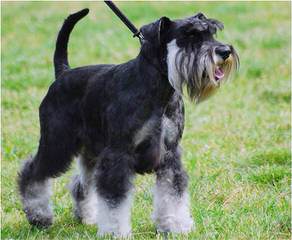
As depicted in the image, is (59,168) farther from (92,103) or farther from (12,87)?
(12,87)

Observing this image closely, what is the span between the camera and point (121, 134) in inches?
215

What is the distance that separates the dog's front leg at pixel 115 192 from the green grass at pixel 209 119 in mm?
290

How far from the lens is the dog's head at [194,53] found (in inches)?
204

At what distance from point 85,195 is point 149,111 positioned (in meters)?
1.31

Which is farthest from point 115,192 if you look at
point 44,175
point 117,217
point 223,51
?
point 223,51

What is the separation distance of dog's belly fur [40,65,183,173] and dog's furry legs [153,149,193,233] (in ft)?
0.48

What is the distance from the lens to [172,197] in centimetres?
571

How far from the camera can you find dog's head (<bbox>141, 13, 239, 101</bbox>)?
17.0ft

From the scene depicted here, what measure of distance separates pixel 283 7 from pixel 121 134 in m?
11.6

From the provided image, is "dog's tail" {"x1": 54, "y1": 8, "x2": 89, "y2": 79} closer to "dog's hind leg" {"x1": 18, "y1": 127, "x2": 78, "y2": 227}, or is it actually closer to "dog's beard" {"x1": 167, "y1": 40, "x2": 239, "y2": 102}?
"dog's hind leg" {"x1": 18, "y1": 127, "x2": 78, "y2": 227}

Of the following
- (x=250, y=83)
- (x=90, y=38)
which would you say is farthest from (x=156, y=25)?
(x=90, y=38)

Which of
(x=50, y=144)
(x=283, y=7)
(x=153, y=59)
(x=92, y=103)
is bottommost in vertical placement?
(x=283, y=7)

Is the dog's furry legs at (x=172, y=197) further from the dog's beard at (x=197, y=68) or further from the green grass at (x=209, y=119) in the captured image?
the dog's beard at (x=197, y=68)

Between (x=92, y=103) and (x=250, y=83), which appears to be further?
(x=250, y=83)
